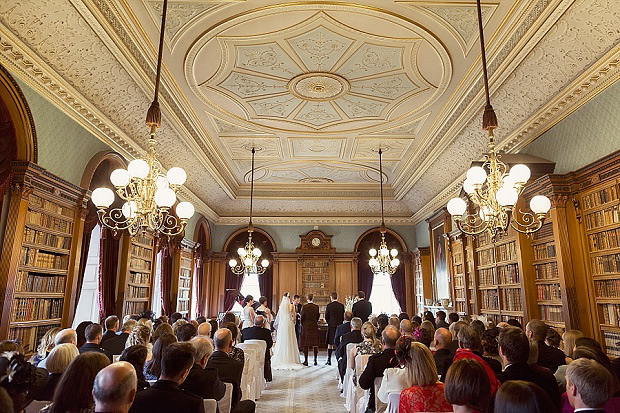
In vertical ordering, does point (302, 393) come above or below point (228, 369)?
below

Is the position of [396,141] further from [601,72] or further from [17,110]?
[17,110]

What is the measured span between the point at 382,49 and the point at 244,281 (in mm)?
10612

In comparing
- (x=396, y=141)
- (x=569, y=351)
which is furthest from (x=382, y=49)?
(x=569, y=351)

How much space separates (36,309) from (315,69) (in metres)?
5.15

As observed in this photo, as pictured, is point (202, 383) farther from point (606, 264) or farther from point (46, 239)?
point (606, 264)

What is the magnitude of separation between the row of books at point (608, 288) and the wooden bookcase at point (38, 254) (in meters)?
7.09

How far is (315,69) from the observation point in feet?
21.7

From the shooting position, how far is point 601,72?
16.2ft

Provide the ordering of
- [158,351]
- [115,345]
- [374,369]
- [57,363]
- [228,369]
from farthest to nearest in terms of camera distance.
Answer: [115,345]
[374,369]
[228,369]
[158,351]
[57,363]

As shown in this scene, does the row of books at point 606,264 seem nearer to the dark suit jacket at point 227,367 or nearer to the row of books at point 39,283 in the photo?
the dark suit jacket at point 227,367

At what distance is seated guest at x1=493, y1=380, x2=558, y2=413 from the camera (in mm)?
1738

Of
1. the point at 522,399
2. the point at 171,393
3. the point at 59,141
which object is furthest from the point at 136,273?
the point at 522,399

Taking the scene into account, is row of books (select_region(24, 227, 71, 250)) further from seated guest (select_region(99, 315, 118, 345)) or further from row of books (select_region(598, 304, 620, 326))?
row of books (select_region(598, 304, 620, 326))

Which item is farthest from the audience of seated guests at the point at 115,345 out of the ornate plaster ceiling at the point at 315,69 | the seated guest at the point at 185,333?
the ornate plaster ceiling at the point at 315,69
